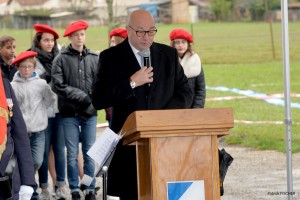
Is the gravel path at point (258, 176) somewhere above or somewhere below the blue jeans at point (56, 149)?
below

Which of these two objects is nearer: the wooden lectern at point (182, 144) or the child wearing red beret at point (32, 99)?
the wooden lectern at point (182, 144)

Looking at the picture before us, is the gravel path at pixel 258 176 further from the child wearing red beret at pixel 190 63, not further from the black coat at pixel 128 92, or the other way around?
the black coat at pixel 128 92

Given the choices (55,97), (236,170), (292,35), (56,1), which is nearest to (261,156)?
(236,170)

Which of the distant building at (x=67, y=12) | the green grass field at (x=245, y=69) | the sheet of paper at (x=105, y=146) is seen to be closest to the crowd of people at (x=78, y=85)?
the sheet of paper at (x=105, y=146)

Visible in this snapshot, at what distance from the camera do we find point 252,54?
34.9m

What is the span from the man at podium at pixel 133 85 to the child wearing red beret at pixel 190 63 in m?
2.93

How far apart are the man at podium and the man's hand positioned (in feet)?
0.03

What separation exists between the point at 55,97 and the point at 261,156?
4080 mm

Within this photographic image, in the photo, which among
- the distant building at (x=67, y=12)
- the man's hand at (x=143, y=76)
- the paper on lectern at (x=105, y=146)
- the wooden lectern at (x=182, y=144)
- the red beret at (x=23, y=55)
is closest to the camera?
the wooden lectern at (x=182, y=144)

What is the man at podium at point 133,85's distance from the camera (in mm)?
5875

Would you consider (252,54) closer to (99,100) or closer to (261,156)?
(261,156)

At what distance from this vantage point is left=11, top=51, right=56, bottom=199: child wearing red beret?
8.91m

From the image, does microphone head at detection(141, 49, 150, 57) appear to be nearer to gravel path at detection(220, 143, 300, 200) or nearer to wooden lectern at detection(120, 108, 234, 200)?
wooden lectern at detection(120, 108, 234, 200)

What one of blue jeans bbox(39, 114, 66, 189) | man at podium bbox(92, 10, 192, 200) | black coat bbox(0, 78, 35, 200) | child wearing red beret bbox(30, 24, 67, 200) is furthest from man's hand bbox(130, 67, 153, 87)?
blue jeans bbox(39, 114, 66, 189)
